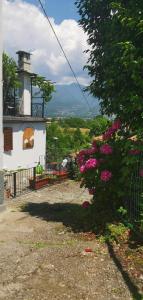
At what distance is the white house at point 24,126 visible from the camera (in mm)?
24125

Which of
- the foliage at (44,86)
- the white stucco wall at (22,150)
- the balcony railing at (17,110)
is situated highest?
the foliage at (44,86)

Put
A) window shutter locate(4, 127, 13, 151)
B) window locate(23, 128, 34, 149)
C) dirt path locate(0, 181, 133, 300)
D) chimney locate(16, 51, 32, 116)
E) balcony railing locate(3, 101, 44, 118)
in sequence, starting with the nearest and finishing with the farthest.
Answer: dirt path locate(0, 181, 133, 300) < window shutter locate(4, 127, 13, 151) < window locate(23, 128, 34, 149) < balcony railing locate(3, 101, 44, 118) < chimney locate(16, 51, 32, 116)

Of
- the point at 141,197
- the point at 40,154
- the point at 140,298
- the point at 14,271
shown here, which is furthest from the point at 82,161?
the point at 40,154

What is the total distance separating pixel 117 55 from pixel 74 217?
4.89 meters

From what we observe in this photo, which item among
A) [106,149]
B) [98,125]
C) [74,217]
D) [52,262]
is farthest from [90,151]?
[52,262]

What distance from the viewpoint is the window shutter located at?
23411mm

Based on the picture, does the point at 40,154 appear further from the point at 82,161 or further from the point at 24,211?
the point at 82,161

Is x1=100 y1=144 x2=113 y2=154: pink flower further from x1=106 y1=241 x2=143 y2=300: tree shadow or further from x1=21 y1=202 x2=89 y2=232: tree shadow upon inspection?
x1=106 y1=241 x2=143 y2=300: tree shadow

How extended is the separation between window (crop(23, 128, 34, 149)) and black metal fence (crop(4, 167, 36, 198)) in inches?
173

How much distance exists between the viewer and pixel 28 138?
26.2 m

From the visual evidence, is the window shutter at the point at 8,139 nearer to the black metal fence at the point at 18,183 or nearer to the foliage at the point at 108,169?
the black metal fence at the point at 18,183

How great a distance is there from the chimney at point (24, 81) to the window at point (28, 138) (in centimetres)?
217

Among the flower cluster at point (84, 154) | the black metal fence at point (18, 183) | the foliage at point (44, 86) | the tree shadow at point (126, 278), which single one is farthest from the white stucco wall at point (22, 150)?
the tree shadow at point (126, 278)

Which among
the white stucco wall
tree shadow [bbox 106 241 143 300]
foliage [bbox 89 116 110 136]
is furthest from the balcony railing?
tree shadow [bbox 106 241 143 300]
